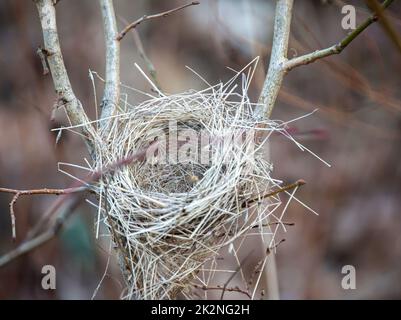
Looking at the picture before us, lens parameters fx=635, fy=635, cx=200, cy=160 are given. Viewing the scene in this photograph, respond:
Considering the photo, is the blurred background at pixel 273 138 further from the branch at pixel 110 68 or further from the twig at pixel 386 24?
the twig at pixel 386 24

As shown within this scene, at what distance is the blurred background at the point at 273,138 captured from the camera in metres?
3.89

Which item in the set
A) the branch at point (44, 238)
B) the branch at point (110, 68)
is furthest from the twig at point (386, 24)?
the branch at point (44, 238)

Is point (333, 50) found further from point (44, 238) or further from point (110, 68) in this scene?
point (44, 238)

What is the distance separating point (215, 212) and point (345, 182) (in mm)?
2617

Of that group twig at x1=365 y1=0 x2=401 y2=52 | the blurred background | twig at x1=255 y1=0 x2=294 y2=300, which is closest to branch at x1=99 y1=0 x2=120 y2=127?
twig at x1=255 y1=0 x2=294 y2=300

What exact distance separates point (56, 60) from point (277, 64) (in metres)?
0.71

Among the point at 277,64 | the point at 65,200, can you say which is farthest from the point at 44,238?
the point at 277,64

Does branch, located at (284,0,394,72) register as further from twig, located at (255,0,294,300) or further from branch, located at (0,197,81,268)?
branch, located at (0,197,81,268)

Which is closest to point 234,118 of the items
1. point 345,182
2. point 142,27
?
point 345,182

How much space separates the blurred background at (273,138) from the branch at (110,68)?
1.57 metres

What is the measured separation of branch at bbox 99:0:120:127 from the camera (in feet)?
6.93

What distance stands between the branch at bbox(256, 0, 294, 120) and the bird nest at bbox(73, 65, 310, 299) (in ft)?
0.18
